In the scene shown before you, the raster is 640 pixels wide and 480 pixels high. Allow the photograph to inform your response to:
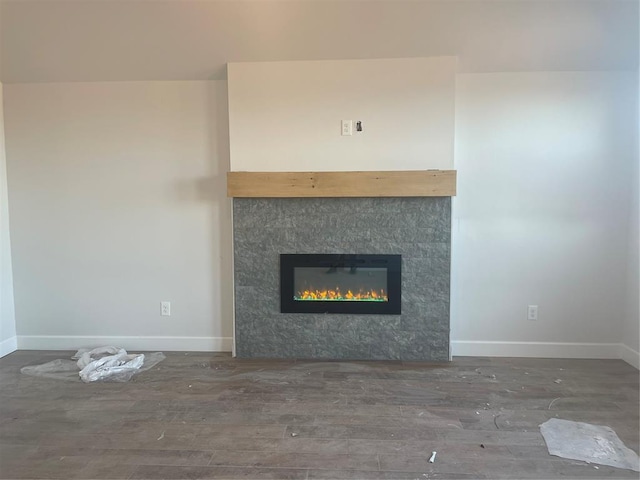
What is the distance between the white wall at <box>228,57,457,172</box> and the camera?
2.77m

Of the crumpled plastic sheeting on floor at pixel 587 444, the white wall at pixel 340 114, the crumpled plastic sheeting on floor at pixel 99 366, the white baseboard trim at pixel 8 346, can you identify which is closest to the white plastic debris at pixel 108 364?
the crumpled plastic sheeting on floor at pixel 99 366

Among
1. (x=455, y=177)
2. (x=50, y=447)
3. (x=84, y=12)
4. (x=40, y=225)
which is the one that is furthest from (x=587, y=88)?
(x=40, y=225)

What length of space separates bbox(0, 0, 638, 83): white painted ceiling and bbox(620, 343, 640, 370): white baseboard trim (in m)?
2.04

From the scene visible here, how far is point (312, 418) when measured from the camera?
2086 mm

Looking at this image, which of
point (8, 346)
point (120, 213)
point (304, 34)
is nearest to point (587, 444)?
point (304, 34)

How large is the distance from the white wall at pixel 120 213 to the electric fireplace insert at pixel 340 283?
1.80 feet

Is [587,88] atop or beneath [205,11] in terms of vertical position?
beneath

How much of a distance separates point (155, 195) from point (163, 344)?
47.5 inches

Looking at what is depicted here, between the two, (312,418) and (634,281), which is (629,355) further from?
(312,418)

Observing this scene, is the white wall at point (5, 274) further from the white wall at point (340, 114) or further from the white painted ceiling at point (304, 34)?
the white wall at point (340, 114)

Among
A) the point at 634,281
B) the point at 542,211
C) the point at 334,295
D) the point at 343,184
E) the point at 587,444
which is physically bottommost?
the point at 587,444

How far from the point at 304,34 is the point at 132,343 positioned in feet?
8.89

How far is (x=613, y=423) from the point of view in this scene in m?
2.03

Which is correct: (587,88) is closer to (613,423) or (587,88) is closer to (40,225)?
(613,423)
